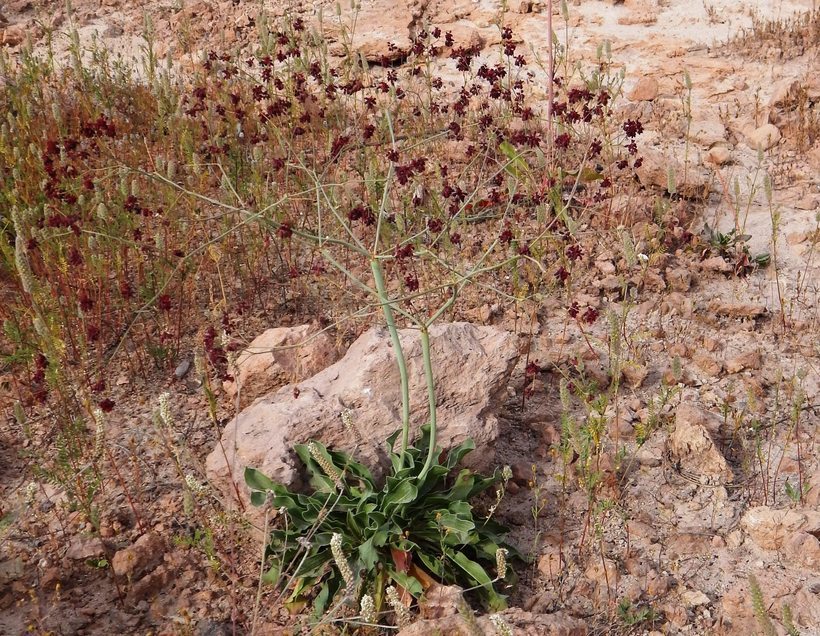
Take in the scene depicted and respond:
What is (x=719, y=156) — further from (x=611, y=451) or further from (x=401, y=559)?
(x=401, y=559)

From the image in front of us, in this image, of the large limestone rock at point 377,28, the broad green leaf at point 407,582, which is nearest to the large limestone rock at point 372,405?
the broad green leaf at point 407,582

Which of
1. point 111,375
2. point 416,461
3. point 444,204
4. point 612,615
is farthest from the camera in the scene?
point 444,204

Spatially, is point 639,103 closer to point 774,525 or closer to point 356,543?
point 774,525

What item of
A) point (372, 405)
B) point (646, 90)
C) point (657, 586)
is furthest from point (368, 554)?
point (646, 90)

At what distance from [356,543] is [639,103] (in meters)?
4.56

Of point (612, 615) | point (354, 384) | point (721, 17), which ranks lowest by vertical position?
point (612, 615)

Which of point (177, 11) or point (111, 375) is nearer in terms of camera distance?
point (111, 375)

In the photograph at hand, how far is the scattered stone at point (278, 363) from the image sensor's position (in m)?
3.74

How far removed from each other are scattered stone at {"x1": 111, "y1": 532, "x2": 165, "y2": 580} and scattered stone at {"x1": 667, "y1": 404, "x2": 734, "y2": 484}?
7.13 ft

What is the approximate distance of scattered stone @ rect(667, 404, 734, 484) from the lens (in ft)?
11.2

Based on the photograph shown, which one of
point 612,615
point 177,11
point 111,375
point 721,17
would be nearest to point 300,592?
point 612,615

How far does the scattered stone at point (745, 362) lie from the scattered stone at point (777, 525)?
36.9 inches

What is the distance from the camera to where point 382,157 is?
18.3 feet

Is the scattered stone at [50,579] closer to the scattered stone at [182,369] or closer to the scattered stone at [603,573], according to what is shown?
the scattered stone at [182,369]
